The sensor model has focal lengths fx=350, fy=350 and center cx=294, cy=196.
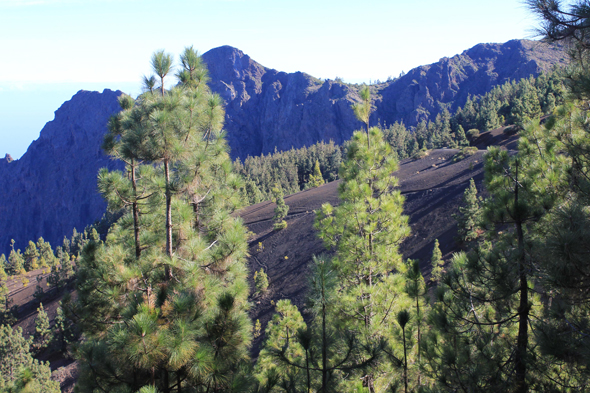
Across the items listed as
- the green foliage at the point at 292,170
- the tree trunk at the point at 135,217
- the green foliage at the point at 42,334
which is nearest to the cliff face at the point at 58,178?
the green foliage at the point at 292,170

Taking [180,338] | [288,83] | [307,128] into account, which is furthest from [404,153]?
[288,83]

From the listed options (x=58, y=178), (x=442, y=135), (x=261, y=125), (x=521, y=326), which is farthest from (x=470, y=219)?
(x=58, y=178)

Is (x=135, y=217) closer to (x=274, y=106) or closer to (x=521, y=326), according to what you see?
(x=521, y=326)

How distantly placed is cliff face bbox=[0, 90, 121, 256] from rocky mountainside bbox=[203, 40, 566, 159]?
5378 cm

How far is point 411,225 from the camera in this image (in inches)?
942

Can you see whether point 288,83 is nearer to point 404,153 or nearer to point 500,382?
point 404,153

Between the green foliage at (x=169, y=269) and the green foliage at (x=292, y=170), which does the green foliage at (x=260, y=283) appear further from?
the green foliage at (x=292, y=170)

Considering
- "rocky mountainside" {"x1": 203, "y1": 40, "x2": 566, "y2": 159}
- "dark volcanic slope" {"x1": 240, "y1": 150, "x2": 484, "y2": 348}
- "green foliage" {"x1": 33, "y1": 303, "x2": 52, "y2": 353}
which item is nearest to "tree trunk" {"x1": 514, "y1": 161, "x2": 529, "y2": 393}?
"dark volcanic slope" {"x1": 240, "y1": 150, "x2": 484, "y2": 348}

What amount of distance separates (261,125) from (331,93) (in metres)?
36.0

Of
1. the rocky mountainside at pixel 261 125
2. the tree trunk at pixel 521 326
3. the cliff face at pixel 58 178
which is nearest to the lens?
the tree trunk at pixel 521 326

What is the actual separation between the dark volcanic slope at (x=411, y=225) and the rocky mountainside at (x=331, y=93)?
97632 mm

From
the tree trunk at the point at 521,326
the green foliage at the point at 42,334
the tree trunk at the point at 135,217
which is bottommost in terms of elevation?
the green foliage at the point at 42,334

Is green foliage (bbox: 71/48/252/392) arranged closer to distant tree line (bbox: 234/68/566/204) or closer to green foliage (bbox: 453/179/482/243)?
green foliage (bbox: 453/179/482/243)

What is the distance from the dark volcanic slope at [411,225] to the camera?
72.4ft
